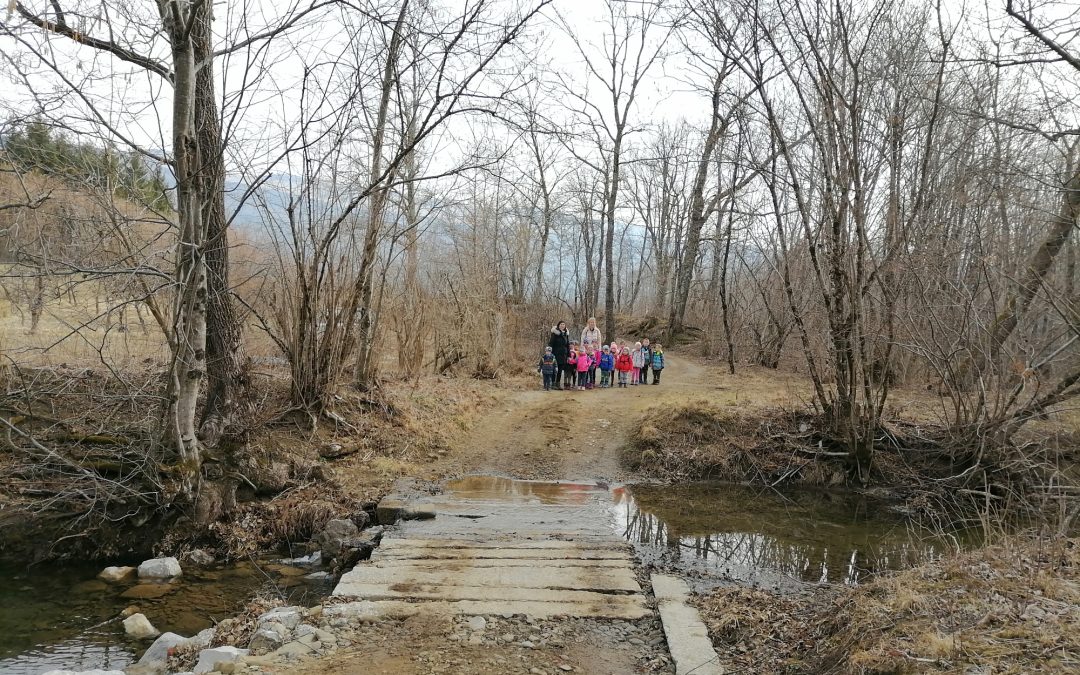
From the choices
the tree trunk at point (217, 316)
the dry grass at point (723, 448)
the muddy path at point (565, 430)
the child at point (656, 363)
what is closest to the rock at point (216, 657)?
the tree trunk at point (217, 316)

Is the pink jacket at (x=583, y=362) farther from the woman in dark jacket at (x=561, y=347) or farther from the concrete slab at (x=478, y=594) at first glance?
the concrete slab at (x=478, y=594)

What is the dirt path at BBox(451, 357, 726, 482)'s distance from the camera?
1041 cm

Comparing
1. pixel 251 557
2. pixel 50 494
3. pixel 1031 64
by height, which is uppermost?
pixel 1031 64

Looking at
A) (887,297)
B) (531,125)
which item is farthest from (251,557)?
(887,297)

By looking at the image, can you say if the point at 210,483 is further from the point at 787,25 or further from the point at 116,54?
the point at 787,25

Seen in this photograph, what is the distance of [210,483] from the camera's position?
25.9 ft

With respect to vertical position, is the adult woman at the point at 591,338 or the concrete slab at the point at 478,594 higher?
the adult woman at the point at 591,338

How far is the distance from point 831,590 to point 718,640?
2.00m

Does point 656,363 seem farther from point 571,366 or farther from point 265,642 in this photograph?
point 265,642

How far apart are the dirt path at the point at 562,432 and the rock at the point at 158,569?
4215mm

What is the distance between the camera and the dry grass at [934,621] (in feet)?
11.7

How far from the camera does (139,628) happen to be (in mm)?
5539

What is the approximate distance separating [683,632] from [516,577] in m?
1.56

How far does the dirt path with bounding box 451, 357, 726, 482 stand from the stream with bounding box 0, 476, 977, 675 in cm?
68
